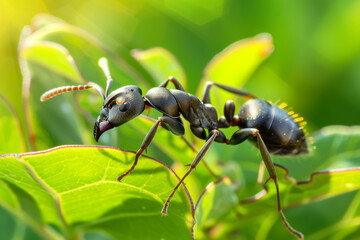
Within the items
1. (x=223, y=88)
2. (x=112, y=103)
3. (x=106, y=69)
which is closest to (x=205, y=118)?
(x=223, y=88)

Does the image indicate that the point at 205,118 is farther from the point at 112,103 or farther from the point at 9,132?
the point at 9,132

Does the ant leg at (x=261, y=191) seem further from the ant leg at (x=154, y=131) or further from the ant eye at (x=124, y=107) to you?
the ant eye at (x=124, y=107)

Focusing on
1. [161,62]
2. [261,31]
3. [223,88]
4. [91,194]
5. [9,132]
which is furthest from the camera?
[261,31]

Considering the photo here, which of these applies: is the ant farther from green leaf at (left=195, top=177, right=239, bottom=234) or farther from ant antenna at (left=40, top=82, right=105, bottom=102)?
green leaf at (left=195, top=177, right=239, bottom=234)

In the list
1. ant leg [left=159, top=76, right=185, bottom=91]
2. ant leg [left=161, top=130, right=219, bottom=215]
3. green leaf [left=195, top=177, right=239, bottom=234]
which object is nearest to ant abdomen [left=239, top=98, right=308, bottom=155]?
ant leg [left=161, top=130, right=219, bottom=215]

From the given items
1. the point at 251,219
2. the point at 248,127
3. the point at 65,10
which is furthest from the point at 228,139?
the point at 65,10

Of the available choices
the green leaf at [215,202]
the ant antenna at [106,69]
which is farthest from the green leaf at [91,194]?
the ant antenna at [106,69]
